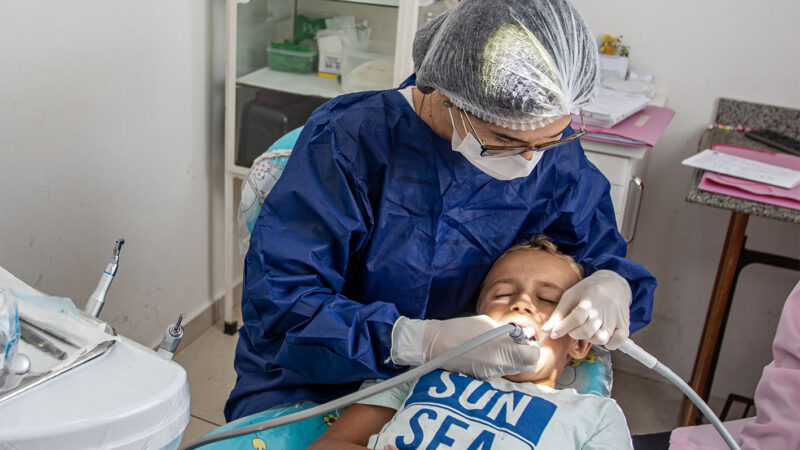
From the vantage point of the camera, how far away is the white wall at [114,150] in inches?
66.1

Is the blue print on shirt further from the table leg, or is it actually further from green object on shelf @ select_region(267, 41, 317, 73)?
green object on shelf @ select_region(267, 41, 317, 73)

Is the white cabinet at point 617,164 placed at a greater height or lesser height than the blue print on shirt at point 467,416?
greater

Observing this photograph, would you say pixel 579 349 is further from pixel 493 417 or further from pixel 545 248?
pixel 493 417

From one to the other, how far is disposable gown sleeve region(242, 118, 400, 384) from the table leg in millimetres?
1250

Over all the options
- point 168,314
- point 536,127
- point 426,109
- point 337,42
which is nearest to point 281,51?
point 337,42

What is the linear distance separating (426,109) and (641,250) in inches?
58.1

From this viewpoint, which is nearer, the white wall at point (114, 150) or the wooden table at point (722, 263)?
the white wall at point (114, 150)

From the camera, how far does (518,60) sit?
3.54 feet

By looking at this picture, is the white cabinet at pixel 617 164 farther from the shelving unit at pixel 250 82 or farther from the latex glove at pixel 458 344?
the latex glove at pixel 458 344

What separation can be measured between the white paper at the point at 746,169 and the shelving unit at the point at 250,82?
0.90 meters

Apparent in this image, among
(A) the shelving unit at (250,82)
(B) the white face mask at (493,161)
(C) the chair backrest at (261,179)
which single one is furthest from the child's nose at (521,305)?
(A) the shelving unit at (250,82)

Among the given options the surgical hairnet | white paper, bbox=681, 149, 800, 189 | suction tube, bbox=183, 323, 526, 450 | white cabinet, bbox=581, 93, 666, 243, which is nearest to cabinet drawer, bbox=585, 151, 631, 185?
white cabinet, bbox=581, 93, 666, 243

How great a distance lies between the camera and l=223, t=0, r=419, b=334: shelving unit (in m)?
2.21

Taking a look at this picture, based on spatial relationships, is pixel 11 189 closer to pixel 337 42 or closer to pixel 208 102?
pixel 208 102
